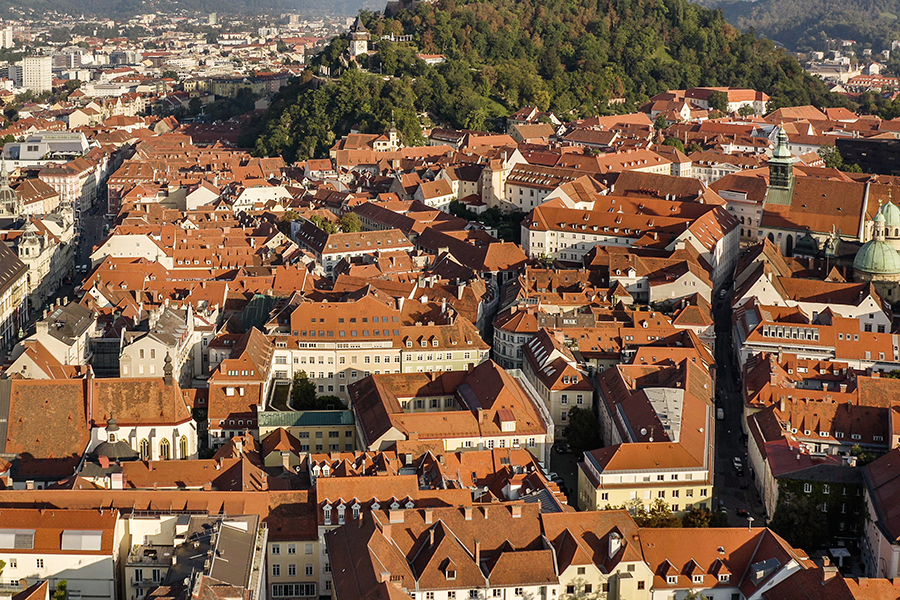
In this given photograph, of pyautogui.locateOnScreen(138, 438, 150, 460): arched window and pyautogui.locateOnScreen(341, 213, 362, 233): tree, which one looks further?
pyautogui.locateOnScreen(341, 213, 362, 233): tree

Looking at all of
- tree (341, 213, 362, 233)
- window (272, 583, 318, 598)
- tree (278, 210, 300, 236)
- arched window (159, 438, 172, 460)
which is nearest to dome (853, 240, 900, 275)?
tree (341, 213, 362, 233)

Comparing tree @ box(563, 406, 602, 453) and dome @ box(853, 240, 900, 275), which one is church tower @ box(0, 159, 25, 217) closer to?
tree @ box(563, 406, 602, 453)

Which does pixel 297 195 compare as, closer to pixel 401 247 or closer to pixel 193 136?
pixel 401 247

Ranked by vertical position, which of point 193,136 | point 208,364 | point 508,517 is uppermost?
point 508,517

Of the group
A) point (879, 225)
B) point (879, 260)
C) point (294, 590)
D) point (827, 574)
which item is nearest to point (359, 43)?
point (879, 225)

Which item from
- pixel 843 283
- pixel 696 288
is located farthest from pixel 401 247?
pixel 843 283

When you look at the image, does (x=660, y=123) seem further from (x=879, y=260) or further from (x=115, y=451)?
(x=115, y=451)
